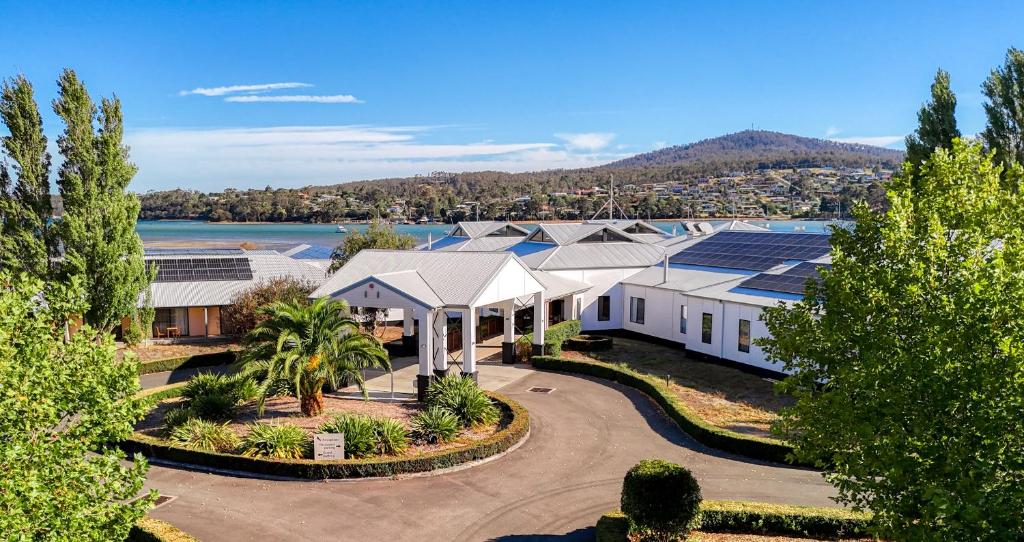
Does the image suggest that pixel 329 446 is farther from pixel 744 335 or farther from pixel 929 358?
pixel 744 335

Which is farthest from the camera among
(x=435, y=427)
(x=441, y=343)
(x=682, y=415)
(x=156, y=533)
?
(x=441, y=343)

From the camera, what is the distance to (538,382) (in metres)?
30.5

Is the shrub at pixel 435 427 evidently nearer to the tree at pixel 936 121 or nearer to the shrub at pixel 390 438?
the shrub at pixel 390 438

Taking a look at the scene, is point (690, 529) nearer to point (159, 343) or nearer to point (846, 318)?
point (846, 318)

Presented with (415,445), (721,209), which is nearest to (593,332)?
(415,445)

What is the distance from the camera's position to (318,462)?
19453 millimetres

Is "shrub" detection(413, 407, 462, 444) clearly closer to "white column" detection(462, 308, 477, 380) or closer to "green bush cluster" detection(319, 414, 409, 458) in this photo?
"green bush cluster" detection(319, 414, 409, 458)

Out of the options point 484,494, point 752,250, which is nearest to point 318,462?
point 484,494

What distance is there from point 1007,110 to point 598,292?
2749 centimetres

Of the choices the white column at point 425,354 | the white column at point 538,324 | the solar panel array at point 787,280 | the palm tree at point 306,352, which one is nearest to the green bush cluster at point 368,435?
the palm tree at point 306,352

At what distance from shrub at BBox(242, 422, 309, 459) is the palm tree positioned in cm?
194

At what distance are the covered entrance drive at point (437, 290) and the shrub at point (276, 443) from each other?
6.38 m

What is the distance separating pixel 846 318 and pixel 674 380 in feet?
68.2

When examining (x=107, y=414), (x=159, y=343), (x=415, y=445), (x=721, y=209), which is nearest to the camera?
(x=107, y=414)
